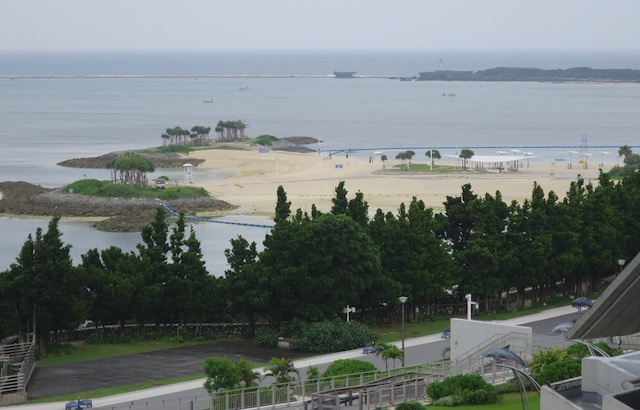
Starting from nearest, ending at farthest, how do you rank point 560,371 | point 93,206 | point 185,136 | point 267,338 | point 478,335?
point 560,371
point 478,335
point 267,338
point 93,206
point 185,136

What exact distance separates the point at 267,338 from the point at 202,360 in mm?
3087

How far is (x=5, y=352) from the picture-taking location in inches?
1640

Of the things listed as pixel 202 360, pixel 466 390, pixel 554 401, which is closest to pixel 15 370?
pixel 202 360

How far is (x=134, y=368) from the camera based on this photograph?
137ft

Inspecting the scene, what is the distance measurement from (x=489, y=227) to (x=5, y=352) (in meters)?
19.8

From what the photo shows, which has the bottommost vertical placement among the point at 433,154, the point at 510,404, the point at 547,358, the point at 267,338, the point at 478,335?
the point at 433,154

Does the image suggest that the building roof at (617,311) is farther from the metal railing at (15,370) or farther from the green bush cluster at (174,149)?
the green bush cluster at (174,149)

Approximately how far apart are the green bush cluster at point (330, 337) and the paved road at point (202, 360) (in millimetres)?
→ 580

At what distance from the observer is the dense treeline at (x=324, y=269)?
143 ft

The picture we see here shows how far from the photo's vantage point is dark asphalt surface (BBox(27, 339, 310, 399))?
39.3 meters

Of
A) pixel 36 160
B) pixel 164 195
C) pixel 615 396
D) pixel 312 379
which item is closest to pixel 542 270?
pixel 312 379

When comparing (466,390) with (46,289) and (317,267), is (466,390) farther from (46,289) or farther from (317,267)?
(46,289)

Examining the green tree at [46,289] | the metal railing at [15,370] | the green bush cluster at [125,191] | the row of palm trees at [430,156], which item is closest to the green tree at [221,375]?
the metal railing at [15,370]

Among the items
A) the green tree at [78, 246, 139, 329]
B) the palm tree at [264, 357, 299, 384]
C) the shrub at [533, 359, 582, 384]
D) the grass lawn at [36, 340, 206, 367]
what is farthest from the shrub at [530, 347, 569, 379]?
the green tree at [78, 246, 139, 329]
